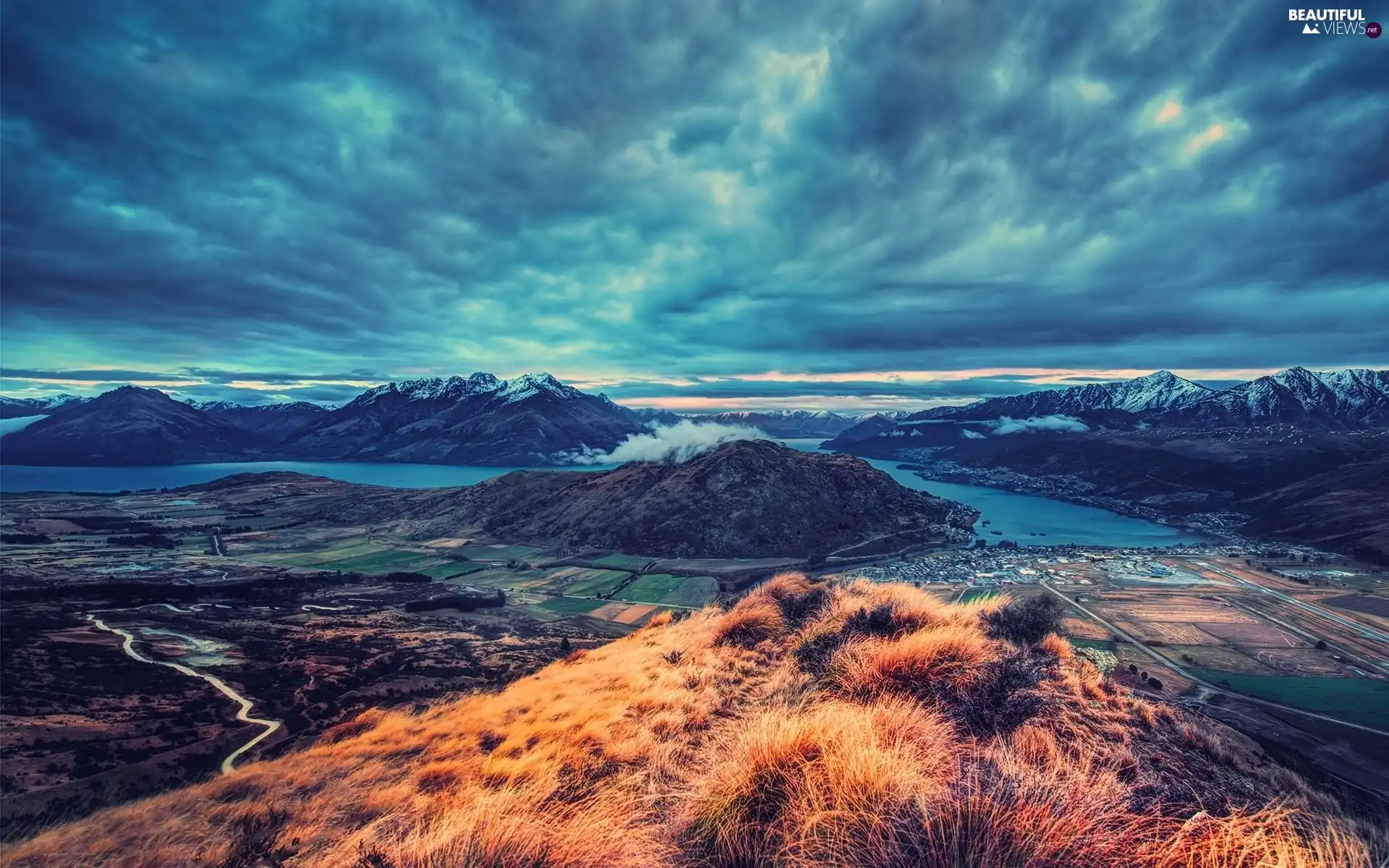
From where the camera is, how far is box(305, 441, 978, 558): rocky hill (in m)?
148

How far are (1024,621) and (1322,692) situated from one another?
71.2 meters

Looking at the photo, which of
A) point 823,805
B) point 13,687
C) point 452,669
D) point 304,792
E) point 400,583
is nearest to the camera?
point 823,805

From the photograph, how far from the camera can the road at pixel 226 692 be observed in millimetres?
24458

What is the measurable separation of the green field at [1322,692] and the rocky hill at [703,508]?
285 ft

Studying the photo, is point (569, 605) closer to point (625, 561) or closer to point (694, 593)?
point (694, 593)

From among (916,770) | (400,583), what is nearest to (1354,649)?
(916,770)

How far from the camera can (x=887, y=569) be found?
118688 mm

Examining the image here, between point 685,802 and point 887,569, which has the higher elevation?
point 685,802

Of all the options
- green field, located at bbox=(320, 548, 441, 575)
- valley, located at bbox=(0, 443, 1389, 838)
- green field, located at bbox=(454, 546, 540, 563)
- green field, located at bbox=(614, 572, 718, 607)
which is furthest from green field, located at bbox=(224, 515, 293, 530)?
green field, located at bbox=(614, 572, 718, 607)

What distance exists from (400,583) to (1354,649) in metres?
134

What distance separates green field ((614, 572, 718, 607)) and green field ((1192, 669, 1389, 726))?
207 feet

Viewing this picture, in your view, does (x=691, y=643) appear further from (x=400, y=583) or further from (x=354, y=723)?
(x=400, y=583)

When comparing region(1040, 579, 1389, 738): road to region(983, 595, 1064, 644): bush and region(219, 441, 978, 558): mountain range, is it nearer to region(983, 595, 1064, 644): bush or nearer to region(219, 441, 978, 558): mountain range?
region(983, 595, 1064, 644): bush

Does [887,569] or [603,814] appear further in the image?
[887,569]
